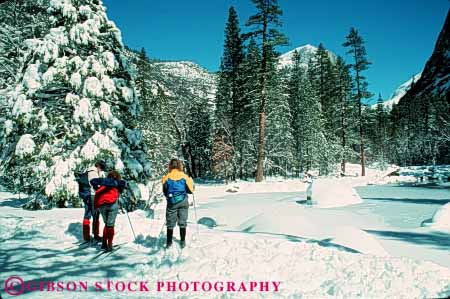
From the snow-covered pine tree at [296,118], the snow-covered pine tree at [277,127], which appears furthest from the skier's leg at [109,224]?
the snow-covered pine tree at [296,118]

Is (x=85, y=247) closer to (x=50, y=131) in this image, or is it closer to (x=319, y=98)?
(x=50, y=131)

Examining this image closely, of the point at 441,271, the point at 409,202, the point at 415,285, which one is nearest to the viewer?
the point at 415,285

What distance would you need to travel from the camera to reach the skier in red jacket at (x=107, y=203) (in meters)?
6.64

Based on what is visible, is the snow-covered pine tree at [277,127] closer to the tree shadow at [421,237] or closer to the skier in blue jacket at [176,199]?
the tree shadow at [421,237]

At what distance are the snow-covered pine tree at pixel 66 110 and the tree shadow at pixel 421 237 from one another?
911 cm

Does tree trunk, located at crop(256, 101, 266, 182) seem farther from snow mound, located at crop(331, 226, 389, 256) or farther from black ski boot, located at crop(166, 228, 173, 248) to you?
black ski boot, located at crop(166, 228, 173, 248)

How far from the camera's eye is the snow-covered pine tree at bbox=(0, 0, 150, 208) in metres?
12.1

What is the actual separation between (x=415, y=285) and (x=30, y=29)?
58.9 ft

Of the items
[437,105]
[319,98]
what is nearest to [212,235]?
[319,98]

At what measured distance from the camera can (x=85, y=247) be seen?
23.2 ft

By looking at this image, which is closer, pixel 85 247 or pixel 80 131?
pixel 85 247

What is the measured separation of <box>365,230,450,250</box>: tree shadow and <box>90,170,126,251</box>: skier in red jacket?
6801mm

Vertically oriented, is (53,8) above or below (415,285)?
above

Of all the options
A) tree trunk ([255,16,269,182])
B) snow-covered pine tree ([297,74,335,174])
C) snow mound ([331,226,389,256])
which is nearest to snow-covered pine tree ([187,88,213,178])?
snow-covered pine tree ([297,74,335,174])
